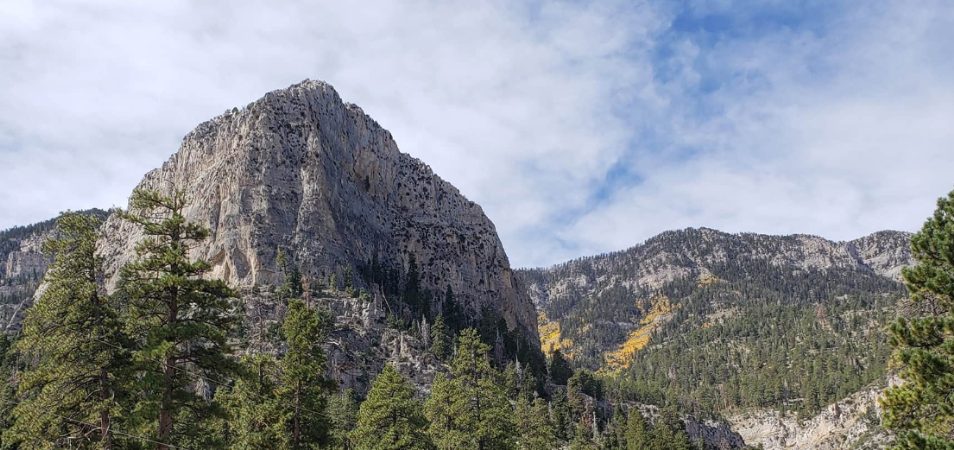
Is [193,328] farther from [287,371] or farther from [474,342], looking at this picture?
[474,342]

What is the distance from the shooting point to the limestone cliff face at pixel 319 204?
12306cm

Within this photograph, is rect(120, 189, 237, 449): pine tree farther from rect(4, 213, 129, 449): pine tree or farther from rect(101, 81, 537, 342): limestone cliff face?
rect(101, 81, 537, 342): limestone cliff face

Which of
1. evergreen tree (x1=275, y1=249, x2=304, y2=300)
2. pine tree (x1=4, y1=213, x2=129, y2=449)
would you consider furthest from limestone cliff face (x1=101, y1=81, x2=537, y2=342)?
pine tree (x1=4, y1=213, x2=129, y2=449)

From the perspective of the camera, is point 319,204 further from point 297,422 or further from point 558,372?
point 297,422

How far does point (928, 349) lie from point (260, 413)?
25615 mm

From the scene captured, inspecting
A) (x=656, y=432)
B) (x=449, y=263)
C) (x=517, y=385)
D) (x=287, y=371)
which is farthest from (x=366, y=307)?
(x=287, y=371)

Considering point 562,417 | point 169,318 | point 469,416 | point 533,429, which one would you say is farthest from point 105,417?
point 562,417

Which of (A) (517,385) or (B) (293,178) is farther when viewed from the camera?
(B) (293,178)

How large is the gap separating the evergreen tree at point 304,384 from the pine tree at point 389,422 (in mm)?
5039

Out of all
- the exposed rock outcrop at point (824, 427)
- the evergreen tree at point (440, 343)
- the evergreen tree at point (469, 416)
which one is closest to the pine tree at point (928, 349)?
the evergreen tree at point (469, 416)

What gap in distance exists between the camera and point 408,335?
105 metres

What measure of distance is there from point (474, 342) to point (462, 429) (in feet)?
37.9

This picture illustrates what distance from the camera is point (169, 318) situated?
22219mm

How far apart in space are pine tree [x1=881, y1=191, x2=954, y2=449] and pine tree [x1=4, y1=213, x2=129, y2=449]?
2416 cm
